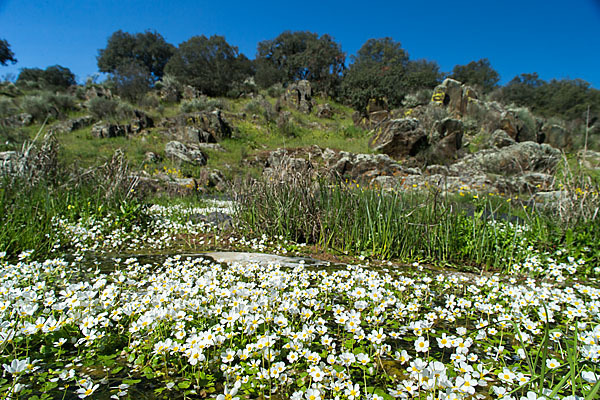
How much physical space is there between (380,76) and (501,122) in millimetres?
12650

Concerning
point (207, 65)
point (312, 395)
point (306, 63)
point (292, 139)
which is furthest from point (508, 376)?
point (306, 63)

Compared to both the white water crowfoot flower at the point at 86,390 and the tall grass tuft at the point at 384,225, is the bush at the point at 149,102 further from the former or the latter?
the white water crowfoot flower at the point at 86,390

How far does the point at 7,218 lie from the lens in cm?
353

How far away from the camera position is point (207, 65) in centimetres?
2602

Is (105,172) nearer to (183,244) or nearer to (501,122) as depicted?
(183,244)

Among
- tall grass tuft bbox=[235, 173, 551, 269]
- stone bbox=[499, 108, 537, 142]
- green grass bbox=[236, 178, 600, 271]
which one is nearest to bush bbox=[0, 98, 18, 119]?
tall grass tuft bbox=[235, 173, 551, 269]

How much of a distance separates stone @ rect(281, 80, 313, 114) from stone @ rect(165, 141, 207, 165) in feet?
40.5

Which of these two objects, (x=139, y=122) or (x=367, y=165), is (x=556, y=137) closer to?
(x=367, y=165)

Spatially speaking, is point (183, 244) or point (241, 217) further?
point (241, 217)

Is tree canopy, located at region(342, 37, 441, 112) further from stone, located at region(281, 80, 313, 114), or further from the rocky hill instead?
stone, located at region(281, 80, 313, 114)

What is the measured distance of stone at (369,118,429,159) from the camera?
42.2 ft

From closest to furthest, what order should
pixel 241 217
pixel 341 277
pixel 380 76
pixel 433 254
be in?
pixel 341 277, pixel 433 254, pixel 241 217, pixel 380 76

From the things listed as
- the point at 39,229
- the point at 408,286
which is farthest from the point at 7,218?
the point at 408,286

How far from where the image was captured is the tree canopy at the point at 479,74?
36522 mm
